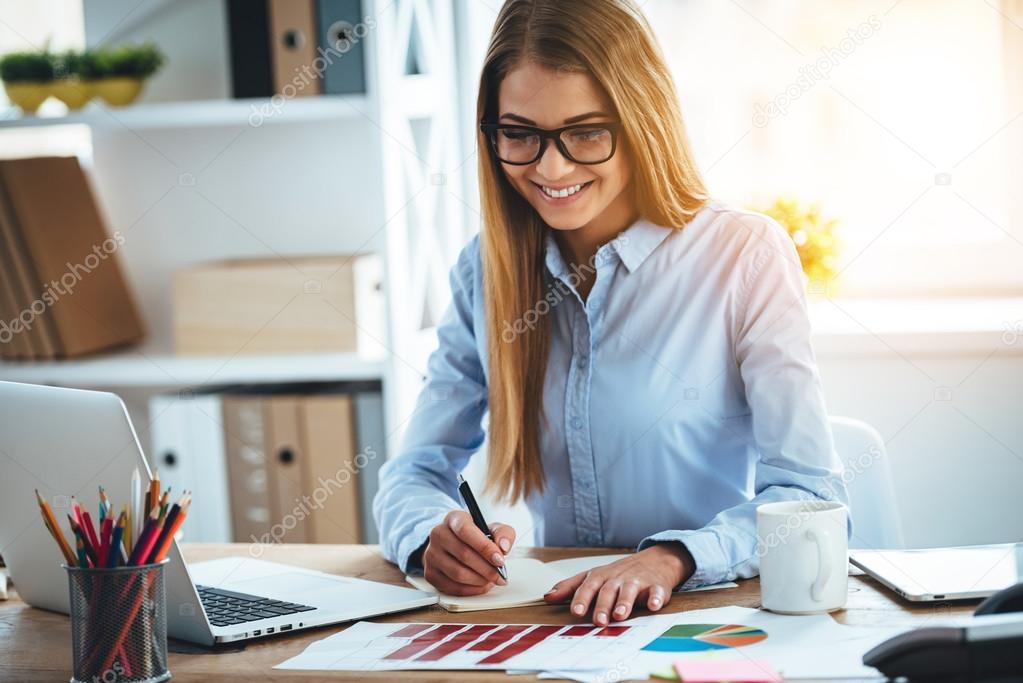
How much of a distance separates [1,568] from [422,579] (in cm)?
58

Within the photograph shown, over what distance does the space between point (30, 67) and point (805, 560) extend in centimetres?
214

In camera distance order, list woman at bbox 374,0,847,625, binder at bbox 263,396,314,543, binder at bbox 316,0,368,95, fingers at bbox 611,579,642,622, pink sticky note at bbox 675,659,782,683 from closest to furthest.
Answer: pink sticky note at bbox 675,659,782,683 → fingers at bbox 611,579,642,622 → woman at bbox 374,0,847,625 → binder at bbox 316,0,368,95 → binder at bbox 263,396,314,543

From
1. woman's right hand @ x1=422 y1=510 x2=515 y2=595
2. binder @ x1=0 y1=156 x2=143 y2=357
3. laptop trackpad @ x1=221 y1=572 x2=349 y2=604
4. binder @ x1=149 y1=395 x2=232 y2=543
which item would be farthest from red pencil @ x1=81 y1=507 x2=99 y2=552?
binder @ x1=0 y1=156 x2=143 y2=357

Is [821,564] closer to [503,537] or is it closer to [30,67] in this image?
[503,537]

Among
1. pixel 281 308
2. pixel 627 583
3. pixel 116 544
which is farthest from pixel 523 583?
pixel 281 308

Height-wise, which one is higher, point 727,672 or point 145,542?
point 145,542

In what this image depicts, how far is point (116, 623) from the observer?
1147mm

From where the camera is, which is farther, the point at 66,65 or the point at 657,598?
the point at 66,65

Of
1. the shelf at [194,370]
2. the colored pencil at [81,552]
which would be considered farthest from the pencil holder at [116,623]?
the shelf at [194,370]

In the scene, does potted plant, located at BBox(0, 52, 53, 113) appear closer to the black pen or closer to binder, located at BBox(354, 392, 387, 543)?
binder, located at BBox(354, 392, 387, 543)

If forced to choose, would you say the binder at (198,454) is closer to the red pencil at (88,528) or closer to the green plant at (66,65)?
the green plant at (66,65)

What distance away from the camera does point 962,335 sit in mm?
2455

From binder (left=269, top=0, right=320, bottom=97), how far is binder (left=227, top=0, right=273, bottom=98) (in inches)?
0.7

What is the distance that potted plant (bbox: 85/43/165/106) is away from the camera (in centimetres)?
267
